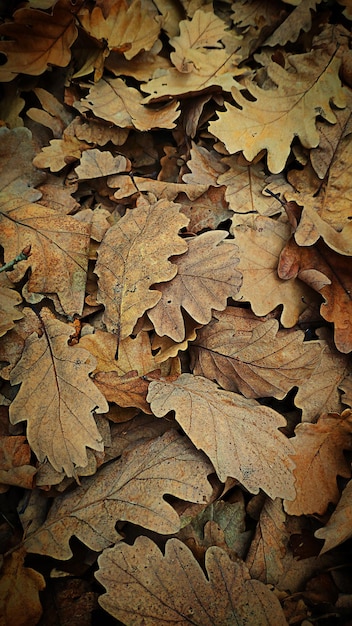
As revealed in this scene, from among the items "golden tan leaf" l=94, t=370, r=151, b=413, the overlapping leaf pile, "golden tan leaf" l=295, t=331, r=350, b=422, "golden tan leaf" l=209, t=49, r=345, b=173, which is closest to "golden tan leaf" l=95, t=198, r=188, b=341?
the overlapping leaf pile

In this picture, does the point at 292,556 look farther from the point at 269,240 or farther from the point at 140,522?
the point at 269,240

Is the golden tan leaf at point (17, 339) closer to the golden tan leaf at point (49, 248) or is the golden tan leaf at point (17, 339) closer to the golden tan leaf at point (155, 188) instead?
the golden tan leaf at point (49, 248)

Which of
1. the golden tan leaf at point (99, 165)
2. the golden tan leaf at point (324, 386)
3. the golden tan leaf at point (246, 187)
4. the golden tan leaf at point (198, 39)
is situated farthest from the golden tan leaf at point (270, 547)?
the golden tan leaf at point (198, 39)

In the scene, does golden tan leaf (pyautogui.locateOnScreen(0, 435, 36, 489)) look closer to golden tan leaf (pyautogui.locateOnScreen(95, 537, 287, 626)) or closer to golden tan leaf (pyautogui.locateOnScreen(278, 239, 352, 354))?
golden tan leaf (pyautogui.locateOnScreen(95, 537, 287, 626))

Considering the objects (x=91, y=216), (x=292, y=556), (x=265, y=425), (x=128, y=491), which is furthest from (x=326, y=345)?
(x=91, y=216)

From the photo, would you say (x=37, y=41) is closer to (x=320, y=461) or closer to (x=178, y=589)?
(x=320, y=461)
